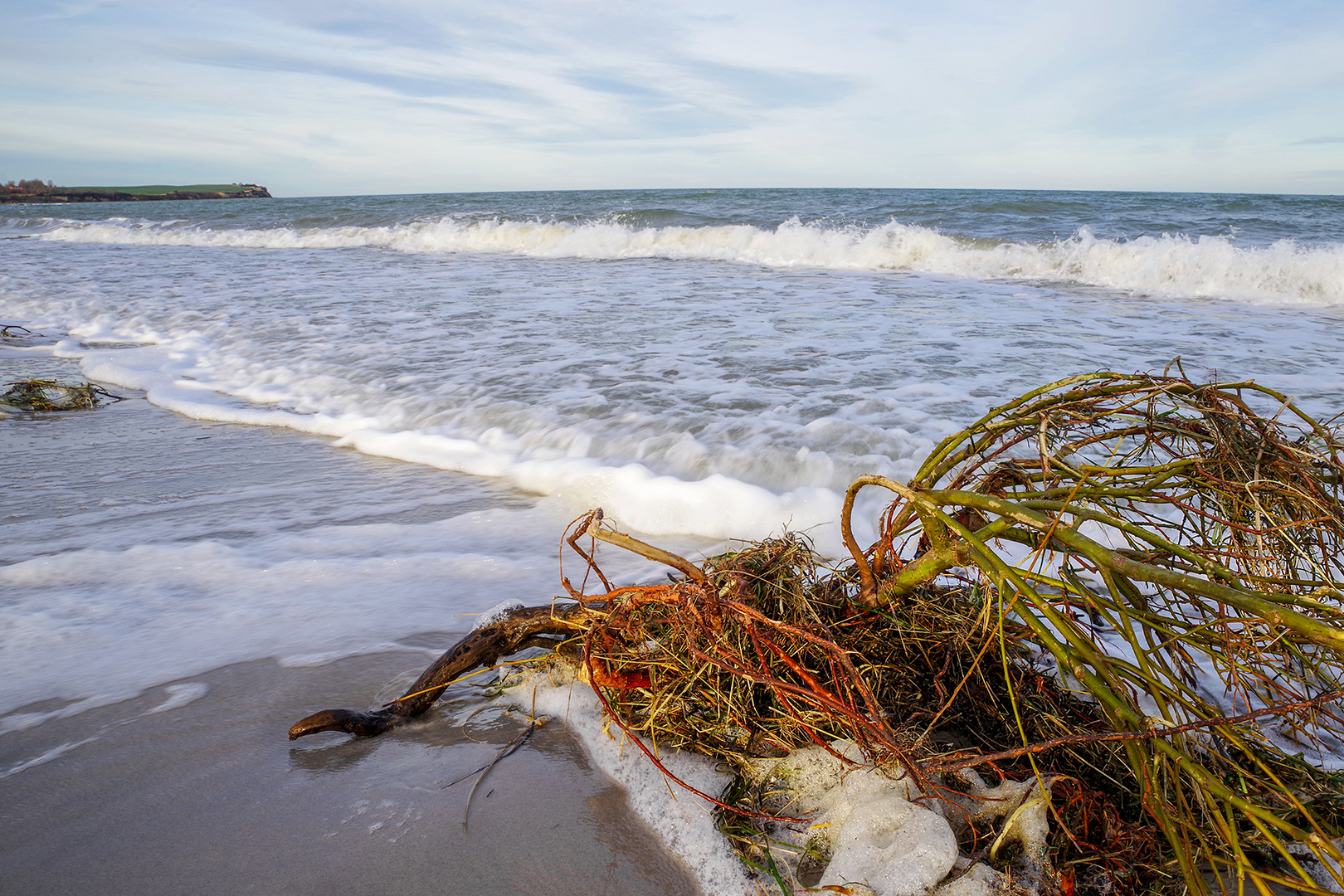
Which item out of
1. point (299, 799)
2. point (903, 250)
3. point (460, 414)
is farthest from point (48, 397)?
point (903, 250)

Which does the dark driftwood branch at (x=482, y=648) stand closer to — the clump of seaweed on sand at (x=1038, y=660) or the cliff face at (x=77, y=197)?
the clump of seaweed on sand at (x=1038, y=660)

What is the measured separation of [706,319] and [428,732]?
19.3ft

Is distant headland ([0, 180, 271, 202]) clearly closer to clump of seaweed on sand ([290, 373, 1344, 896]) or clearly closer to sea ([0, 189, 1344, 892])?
sea ([0, 189, 1344, 892])

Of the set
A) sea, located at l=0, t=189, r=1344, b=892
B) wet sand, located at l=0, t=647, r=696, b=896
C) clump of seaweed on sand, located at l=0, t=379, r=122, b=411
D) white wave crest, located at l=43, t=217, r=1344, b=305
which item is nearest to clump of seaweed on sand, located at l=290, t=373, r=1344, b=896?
wet sand, located at l=0, t=647, r=696, b=896

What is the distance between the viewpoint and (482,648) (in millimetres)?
1805

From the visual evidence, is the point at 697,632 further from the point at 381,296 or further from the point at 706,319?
the point at 381,296

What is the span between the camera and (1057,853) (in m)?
1.30

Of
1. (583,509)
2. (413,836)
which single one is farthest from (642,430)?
(413,836)

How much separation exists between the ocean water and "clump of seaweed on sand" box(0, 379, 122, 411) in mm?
153

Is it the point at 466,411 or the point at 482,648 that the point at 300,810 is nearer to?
the point at 482,648

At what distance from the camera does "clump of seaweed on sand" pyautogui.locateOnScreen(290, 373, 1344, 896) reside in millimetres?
1138

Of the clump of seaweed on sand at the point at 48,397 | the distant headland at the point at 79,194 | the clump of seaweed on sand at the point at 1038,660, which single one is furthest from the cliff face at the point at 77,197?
the clump of seaweed on sand at the point at 1038,660

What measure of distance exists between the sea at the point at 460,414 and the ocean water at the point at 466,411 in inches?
0.7

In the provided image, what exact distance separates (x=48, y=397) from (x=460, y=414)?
3090mm
